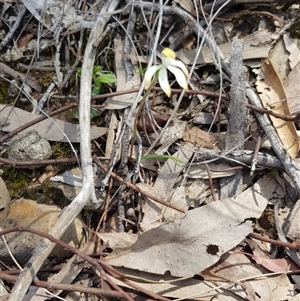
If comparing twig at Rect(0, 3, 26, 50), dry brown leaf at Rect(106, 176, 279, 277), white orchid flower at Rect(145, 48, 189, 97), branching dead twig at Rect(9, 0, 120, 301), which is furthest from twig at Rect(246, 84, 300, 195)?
twig at Rect(0, 3, 26, 50)

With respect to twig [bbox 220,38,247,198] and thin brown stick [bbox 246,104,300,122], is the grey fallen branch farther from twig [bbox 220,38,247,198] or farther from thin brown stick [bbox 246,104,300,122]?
thin brown stick [bbox 246,104,300,122]

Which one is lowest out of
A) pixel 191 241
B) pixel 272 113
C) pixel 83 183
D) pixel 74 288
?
pixel 74 288

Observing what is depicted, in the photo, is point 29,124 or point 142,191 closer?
point 142,191

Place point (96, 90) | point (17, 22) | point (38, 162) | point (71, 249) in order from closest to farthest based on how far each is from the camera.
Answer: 1. point (71, 249)
2. point (38, 162)
3. point (96, 90)
4. point (17, 22)

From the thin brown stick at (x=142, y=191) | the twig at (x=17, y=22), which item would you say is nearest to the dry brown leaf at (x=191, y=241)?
the thin brown stick at (x=142, y=191)

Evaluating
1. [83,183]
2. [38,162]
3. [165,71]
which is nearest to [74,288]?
[83,183]

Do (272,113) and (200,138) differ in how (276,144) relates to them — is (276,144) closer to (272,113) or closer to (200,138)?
(272,113)
